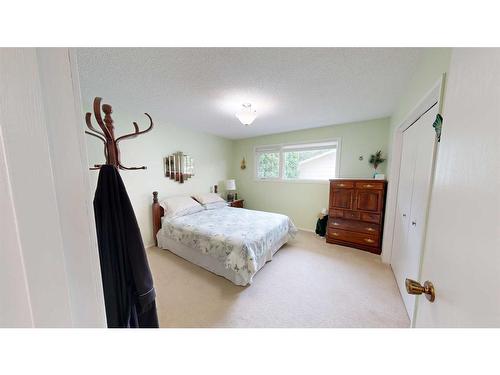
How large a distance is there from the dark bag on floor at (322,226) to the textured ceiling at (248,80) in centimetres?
187

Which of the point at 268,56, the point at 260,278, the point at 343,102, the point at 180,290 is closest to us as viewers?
the point at 268,56

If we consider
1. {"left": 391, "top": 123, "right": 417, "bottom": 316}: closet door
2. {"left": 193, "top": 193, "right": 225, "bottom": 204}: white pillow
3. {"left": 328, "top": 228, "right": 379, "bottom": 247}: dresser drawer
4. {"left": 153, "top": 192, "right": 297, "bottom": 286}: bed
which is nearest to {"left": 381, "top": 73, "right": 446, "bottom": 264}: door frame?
{"left": 391, "top": 123, "right": 417, "bottom": 316}: closet door

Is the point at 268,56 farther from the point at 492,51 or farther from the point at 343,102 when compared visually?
the point at 343,102

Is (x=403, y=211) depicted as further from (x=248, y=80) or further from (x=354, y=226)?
Answer: (x=248, y=80)

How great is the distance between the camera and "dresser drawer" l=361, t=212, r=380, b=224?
2.56m

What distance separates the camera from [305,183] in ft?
11.8

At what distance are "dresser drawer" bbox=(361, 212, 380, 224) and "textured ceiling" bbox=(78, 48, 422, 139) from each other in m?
1.58

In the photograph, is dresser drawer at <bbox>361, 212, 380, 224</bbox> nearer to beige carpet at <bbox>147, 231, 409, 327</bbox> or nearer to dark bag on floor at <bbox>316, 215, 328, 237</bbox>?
beige carpet at <bbox>147, 231, 409, 327</bbox>

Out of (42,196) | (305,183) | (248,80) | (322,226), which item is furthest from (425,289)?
(305,183)

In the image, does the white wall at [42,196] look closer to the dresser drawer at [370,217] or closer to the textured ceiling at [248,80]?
the textured ceiling at [248,80]

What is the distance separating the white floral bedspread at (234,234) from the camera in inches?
73.0
